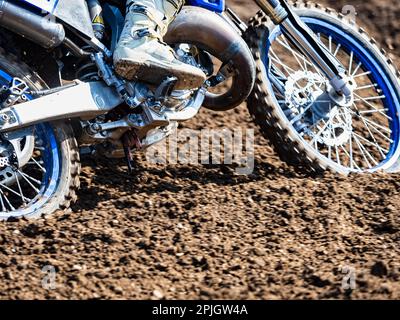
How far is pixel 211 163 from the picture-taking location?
6.72m

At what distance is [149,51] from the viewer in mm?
5477

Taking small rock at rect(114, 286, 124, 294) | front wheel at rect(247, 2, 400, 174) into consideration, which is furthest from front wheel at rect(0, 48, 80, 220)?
front wheel at rect(247, 2, 400, 174)

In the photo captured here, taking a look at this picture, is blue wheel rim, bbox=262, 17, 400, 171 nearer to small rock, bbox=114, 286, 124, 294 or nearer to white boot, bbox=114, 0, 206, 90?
white boot, bbox=114, 0, 206, 90

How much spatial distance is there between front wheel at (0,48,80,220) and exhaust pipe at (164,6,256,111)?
0.90 meters

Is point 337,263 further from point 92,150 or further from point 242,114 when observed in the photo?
point 242,114

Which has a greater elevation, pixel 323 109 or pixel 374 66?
pixel 374 66

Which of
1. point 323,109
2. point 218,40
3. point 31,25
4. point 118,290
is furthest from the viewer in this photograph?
point 323,109

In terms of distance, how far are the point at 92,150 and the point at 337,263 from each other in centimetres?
170

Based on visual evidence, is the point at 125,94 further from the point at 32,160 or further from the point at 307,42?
the point at 307,42

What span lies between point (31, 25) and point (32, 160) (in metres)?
0.77

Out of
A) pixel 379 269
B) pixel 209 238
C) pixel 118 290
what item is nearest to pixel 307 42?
pixel 209 238

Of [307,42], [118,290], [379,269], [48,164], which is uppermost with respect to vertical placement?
[307,42]

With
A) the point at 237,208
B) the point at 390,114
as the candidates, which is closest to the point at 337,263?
the point at 237,208

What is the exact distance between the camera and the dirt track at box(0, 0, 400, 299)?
4699 millimetres
